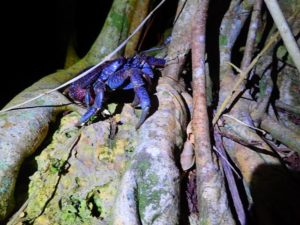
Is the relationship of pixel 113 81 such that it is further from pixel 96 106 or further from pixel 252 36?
pixel 252 36

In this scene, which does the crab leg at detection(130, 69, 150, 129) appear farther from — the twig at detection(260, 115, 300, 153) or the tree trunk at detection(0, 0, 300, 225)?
the twig at detection(260, 115, 300, 153)

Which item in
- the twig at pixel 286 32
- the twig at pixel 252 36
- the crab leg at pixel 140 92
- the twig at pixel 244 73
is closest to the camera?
the twig at pixel 286 32

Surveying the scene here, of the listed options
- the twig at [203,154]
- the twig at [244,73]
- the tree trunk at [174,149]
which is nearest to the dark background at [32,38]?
the tree trunk at [174,149]

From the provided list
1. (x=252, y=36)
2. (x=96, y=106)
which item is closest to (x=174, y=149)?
(x=96, y=106)

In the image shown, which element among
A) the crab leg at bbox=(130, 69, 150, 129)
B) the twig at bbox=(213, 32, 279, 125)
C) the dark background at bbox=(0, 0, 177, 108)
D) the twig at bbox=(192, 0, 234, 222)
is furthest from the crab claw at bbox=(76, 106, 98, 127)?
the dark background at bbox=(0, 0, 177, 108)

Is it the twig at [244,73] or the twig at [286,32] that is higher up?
the twig at [244,73]

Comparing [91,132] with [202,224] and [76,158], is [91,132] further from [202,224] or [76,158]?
[202,224]

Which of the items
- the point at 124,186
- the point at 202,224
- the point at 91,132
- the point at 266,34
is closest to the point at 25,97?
the point at 91,132

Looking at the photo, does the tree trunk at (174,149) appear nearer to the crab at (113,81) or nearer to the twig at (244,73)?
the twig at (244,73)

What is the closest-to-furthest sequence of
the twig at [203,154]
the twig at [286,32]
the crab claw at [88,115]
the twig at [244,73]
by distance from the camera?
the twig at [286,32], the twig at [203,154], the twig at [244,73], the crab claw at [88,115]

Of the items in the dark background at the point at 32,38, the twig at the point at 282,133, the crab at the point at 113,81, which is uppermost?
the dark background at the point at 32,38

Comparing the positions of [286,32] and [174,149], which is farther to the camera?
[174,149]
